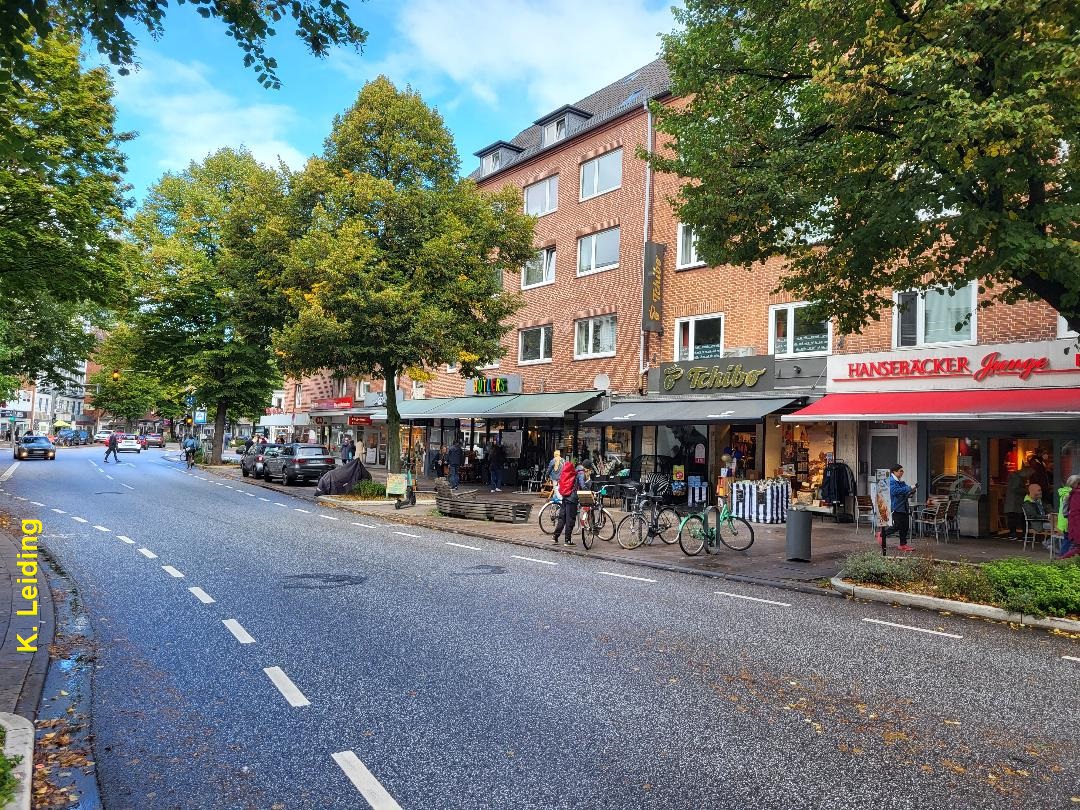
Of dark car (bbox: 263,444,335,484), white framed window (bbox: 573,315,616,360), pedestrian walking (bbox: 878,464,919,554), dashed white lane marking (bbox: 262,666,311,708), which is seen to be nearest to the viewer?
dashed white lane marking (bbox: 262,666,311,708)

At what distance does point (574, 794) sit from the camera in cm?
376

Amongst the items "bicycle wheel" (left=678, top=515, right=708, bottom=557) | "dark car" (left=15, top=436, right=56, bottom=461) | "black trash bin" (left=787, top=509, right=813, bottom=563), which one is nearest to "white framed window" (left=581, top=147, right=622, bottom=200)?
"bicycle wheel" (left=678, top=515, right=708, bottom=557)

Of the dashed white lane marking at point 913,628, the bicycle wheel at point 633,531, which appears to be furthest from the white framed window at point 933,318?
the dashed white lane marking at point 913,628

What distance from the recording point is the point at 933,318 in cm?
1673

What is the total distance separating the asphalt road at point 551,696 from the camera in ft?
12.8

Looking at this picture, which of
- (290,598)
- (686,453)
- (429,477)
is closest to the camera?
(290,598)

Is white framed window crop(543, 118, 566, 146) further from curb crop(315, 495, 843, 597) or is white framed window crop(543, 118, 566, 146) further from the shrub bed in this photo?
the shrub bed

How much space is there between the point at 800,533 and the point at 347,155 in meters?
17.7

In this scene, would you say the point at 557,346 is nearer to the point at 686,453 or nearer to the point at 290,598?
the point at 686,453

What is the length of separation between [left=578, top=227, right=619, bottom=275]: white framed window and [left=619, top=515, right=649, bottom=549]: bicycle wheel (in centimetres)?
1325

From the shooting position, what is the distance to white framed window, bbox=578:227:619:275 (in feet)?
84.2

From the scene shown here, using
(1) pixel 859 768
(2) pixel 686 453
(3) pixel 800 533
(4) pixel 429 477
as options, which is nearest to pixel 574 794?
(1) pixel 859 768

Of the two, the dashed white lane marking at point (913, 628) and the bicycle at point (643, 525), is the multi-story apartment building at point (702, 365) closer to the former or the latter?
the bicycle at point (643, 525)

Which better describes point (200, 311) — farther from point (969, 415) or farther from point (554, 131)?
point (969, 415)
